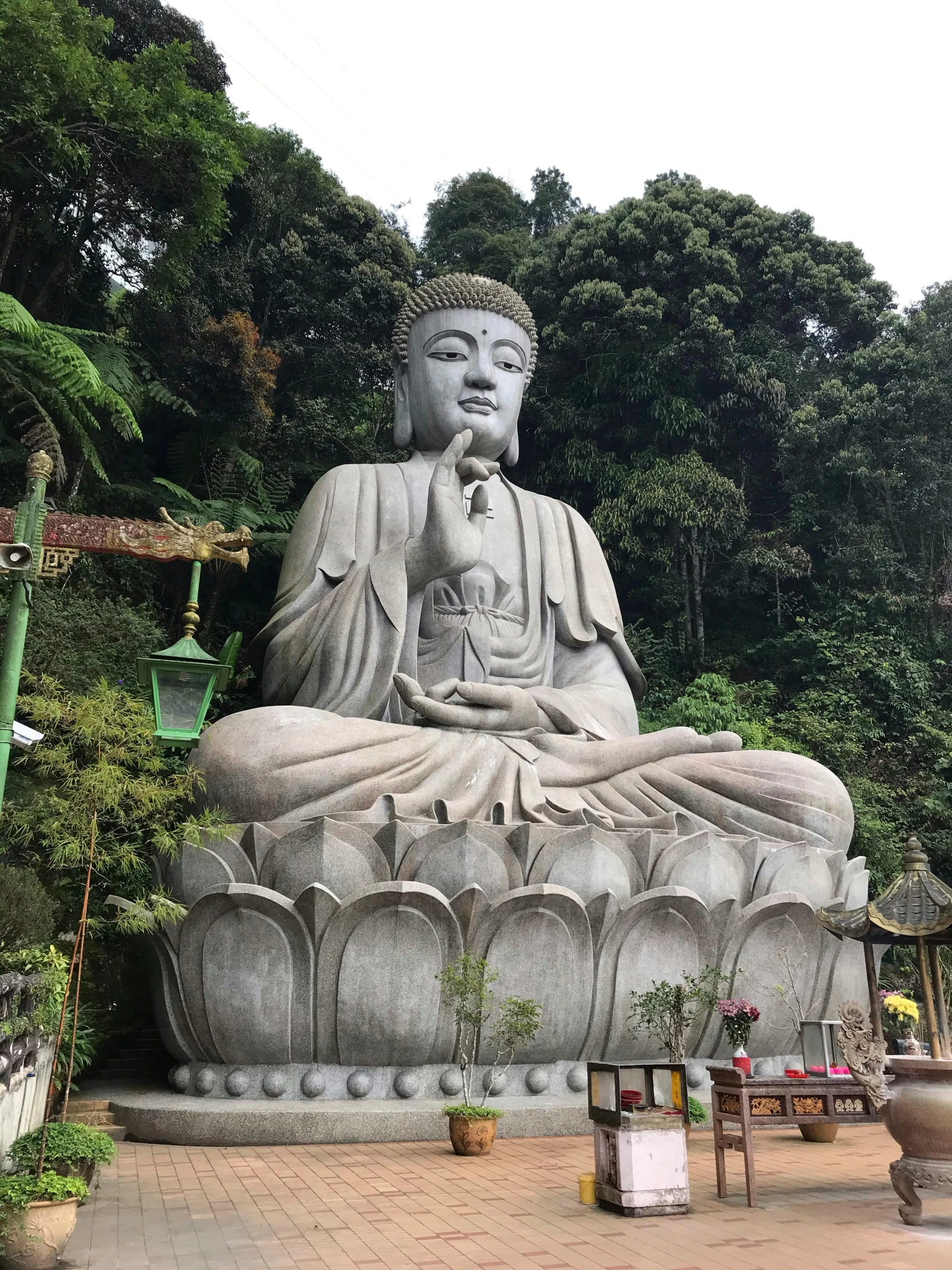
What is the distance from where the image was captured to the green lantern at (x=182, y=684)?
16.4ft

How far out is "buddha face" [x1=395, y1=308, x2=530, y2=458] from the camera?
29.9ft

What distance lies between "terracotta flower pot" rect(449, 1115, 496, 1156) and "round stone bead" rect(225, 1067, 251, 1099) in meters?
1.33

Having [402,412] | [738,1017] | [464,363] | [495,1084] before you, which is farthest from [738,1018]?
[402,412]

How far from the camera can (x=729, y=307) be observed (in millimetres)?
14812

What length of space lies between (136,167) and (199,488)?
3389 millimetres

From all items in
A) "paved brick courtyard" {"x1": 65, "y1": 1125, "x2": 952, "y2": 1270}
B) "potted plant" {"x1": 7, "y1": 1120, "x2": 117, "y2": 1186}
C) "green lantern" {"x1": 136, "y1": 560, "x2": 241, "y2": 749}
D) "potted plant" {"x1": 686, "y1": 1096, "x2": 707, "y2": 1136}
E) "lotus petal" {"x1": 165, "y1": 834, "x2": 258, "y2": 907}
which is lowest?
"paved brick courtyard" {"x1": 65, "y1": 1125, "x2": 952, "y2": 1270}

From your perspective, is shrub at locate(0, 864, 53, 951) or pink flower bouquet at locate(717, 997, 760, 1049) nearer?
shrub at locate(0, 864, 53, 951)

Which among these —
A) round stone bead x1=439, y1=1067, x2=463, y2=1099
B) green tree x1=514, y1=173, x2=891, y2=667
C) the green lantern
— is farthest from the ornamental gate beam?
green tree x1=514, y1=173, x2=891, y2=667

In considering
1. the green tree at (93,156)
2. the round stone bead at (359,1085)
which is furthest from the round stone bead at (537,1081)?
the green tree at (93,156)

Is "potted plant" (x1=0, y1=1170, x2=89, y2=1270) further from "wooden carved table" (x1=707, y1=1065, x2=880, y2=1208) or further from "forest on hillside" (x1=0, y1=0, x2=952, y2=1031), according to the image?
"forest on hillside" (x1=0, y1=0, x2=952, y2=1031)

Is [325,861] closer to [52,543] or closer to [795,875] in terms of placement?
[52,543]

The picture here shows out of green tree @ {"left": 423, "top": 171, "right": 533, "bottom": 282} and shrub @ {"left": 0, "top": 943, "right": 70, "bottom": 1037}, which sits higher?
green tree @ {"left": 423, "top": 171, "right": 533, "bottom": 282}

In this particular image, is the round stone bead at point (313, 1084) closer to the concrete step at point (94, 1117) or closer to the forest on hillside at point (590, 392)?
the concrete step at point (94, 1117)

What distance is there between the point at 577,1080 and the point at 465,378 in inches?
213
